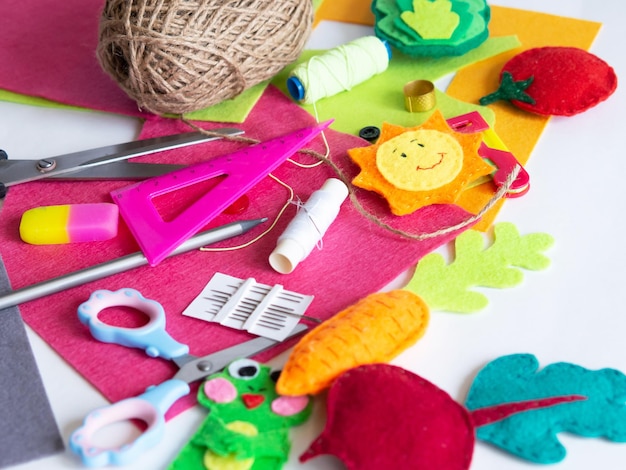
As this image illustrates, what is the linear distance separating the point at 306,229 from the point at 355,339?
0.61ft

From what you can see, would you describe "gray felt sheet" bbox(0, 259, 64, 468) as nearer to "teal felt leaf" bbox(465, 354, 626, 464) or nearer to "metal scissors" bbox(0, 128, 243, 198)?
"metal scissors" bbox(0, 128, 243, 198)

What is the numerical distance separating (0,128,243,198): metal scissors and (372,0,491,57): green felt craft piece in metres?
0.39

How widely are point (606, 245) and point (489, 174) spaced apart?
181 millimetres

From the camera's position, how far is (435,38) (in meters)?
1.23

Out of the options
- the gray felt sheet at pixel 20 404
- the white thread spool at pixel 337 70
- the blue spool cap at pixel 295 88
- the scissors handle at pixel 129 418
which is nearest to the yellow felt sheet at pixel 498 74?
the white thread spool at pixel 337 70

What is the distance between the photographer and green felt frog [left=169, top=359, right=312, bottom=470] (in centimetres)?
75

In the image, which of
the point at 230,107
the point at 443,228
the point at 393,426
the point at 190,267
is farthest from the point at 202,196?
the point at 393,426

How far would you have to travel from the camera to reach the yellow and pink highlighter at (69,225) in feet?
3.24

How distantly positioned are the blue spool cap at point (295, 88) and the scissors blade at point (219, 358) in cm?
45

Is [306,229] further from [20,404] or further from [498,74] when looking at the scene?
[498,74]

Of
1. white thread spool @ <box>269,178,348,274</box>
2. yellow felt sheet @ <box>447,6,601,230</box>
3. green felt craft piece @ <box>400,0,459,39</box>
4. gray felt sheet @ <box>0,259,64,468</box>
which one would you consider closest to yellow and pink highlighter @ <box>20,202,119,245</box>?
gray felt sheet @ <box>0,259,64,468</box>

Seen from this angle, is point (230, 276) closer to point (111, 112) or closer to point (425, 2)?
point (111, 112)

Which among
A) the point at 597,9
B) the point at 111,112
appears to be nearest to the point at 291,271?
the point at 111,112

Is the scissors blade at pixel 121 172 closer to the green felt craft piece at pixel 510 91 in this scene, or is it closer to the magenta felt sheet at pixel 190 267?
the magenta felt sheet at pixel 190 267
